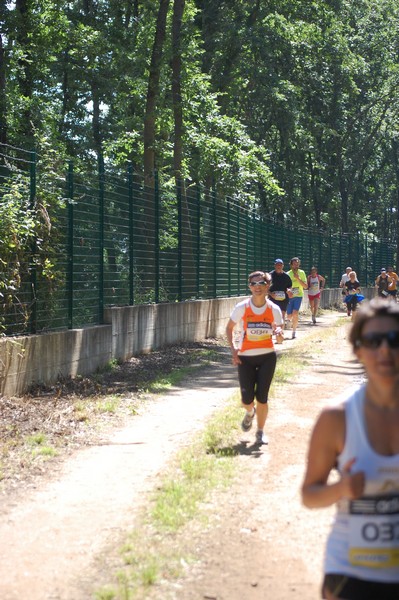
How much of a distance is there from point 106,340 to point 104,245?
157cm

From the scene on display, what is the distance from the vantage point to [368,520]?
133 inches

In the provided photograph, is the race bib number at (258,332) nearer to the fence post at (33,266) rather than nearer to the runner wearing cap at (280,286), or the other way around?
the fence post at (33,266)

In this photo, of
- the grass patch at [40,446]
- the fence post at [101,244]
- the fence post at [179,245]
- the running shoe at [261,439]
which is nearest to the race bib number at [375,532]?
the grass patch at [40,446]

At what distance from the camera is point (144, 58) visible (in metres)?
29.4

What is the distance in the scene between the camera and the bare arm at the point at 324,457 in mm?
3395

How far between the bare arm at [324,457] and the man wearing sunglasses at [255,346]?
6.97 m

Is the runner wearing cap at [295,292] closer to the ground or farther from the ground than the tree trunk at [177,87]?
closer to the ground

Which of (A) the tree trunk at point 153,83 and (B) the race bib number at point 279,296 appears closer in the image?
(B) the race bib number at point 279,296

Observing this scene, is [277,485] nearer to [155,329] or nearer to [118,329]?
[118,329]

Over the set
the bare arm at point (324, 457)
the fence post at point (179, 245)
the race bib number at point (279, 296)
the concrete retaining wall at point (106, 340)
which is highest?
the fence post at point (179, 245)

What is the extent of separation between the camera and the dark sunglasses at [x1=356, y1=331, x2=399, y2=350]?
11.2 feet

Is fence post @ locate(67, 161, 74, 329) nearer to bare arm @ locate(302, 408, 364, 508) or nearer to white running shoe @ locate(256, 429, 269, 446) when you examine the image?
white running shoe @ locate(256, 429, 269, 446)

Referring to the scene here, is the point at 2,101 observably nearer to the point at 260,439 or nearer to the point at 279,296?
the point at 279,296

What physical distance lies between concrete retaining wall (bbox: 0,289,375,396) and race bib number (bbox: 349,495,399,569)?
9.37 metres
